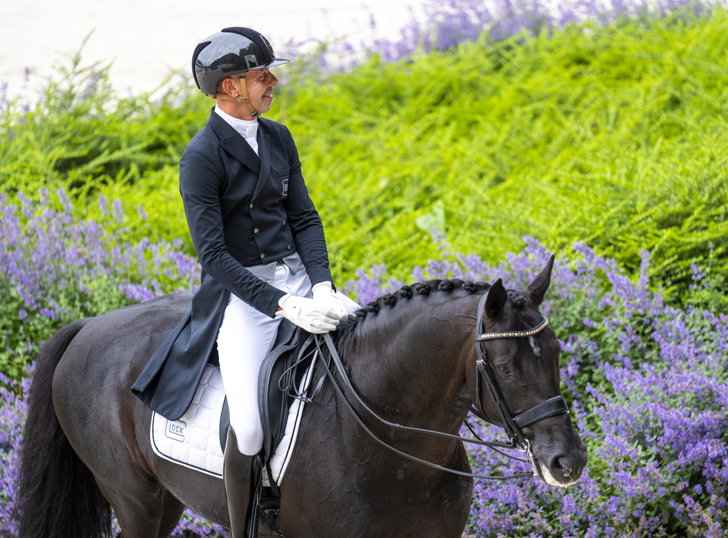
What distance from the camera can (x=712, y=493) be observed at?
3361mm

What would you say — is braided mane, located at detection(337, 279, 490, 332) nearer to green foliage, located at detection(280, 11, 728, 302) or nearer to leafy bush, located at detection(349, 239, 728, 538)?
leafy bush, located at detection(349, 239, 728, 538)

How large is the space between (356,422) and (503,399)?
1.66ft

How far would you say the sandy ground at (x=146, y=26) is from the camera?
1070cm

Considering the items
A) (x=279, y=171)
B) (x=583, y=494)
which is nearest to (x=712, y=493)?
(x=583, y=494)

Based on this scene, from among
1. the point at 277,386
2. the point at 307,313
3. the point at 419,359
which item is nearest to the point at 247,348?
the point at 277,386

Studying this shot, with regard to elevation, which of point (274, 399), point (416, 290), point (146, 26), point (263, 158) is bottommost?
point (274, 399)

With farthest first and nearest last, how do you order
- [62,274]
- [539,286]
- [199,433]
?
[62,274]
[199,433]
[539,286]

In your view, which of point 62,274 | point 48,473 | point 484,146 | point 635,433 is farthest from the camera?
point 484,146

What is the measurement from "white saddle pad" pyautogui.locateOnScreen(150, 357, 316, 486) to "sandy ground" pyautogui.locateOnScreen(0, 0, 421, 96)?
7.68m

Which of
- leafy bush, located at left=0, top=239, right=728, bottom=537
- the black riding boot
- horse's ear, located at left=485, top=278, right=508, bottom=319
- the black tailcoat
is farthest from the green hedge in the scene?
the black riding boot

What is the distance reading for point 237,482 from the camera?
2621 millimetres

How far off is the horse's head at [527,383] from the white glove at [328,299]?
1.79 ft

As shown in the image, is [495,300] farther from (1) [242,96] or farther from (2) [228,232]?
(1) [242,96]

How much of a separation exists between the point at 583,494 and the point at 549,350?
4.94ft
